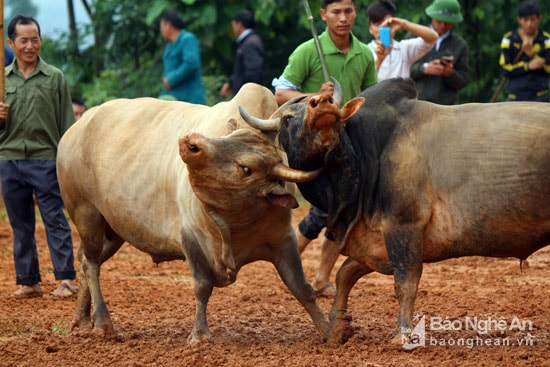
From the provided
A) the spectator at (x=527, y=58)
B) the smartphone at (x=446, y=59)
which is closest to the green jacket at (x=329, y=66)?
the smartphone at (x=446, y=59)

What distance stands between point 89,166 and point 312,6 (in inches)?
85.5

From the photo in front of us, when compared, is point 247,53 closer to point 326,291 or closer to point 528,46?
point 528,46

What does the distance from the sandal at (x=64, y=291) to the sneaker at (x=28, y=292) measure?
0.39 feet

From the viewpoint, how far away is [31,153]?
8.65 meters

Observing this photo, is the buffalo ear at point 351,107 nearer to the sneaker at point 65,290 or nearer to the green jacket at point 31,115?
the green jacket at point 31,115

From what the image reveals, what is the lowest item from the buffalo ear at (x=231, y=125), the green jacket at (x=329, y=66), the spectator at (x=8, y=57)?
the spectator at (x=8, y=57)

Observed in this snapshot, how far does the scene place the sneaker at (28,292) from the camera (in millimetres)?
8656

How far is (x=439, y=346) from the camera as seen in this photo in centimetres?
615

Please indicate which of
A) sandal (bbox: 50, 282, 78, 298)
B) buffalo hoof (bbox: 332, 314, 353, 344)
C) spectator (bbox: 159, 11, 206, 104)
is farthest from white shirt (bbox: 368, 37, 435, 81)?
buffalo hoof (bbox: 332, 314, 353, 344)

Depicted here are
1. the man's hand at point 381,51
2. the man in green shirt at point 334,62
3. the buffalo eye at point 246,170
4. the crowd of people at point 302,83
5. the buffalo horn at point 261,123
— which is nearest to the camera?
the buffalo eye at point 246,170

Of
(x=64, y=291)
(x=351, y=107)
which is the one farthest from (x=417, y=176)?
(x=64, y=291)

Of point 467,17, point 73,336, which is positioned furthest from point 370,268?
point 467,17

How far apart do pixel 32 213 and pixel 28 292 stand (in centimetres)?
64

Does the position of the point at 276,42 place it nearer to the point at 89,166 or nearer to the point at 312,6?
the point at 312,6
